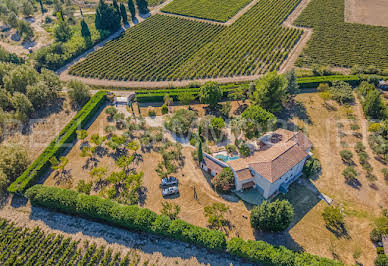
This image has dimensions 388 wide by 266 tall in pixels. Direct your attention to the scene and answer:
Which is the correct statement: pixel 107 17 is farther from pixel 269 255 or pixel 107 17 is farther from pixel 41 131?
pixel 269 255

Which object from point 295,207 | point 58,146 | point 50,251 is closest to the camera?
point 50,251

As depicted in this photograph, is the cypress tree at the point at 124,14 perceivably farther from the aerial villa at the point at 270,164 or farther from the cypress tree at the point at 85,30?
the aerial villa at the point at 270,164

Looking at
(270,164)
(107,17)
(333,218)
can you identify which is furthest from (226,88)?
(107,17)

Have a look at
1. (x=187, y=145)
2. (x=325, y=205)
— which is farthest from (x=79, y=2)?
(x=325, y=205)

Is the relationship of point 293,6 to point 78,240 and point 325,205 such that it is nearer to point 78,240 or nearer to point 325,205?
point 325,205

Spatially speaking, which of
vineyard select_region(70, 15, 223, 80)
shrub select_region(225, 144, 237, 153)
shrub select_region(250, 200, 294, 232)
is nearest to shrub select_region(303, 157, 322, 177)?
shrub select_region(250, 200, 294, 232)

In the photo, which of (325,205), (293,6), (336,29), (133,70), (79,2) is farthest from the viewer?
(79,2)

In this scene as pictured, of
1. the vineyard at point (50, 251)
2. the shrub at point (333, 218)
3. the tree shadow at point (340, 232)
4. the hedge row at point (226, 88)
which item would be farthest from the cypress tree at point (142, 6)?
the tree shadow at point (340, 232)
